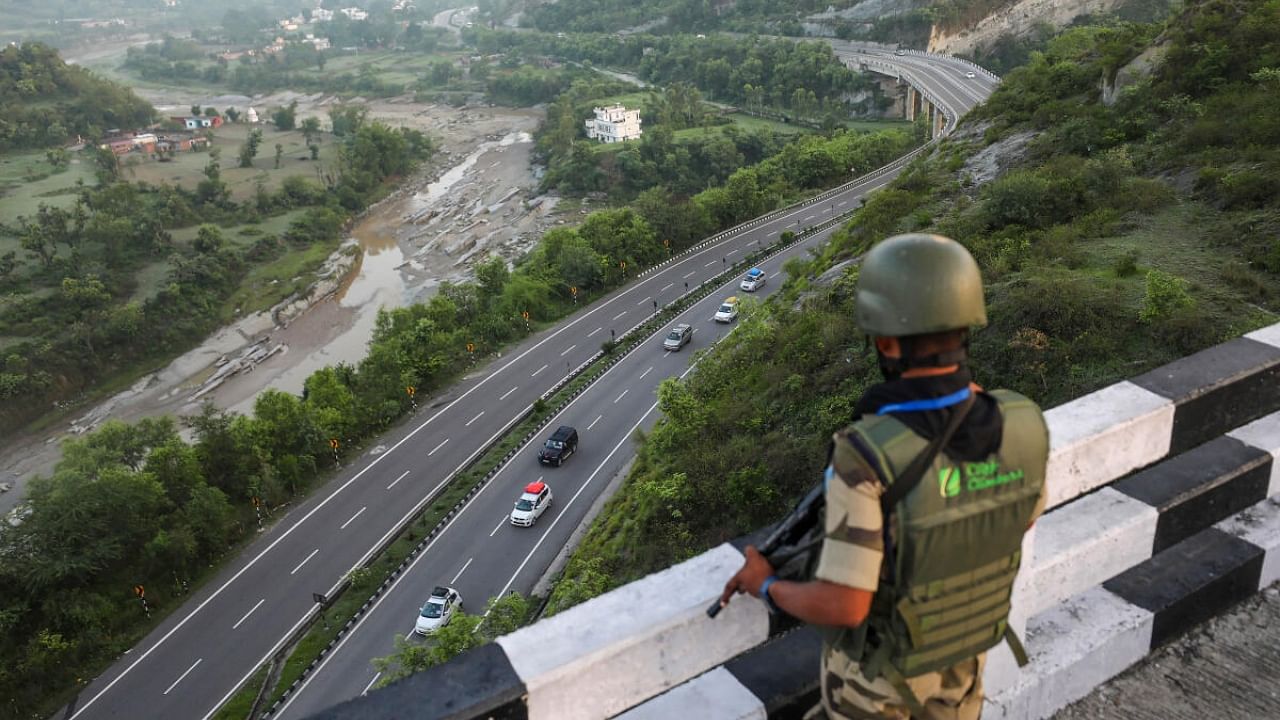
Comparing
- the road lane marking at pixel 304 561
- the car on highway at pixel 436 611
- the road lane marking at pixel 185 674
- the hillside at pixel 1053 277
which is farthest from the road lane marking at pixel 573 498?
the road lane marking at pixel 185 674

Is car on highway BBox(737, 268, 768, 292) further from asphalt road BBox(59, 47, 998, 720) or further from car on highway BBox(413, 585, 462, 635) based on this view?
car on highway BBox(413, 585, 462, 635)

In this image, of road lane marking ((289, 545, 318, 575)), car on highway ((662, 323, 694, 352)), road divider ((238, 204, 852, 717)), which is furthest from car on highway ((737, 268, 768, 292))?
road lane marking ((289, 545, 318, 575))

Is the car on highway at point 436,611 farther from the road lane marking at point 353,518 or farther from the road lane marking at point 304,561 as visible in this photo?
the road lane marking at point 353,518

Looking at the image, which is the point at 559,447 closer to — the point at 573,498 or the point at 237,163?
the point at 573,498

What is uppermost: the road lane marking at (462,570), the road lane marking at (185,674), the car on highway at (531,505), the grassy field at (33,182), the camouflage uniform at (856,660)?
the camouflage uniform at (856,660)

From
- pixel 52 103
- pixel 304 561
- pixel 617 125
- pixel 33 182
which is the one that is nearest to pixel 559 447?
pixel 304 561

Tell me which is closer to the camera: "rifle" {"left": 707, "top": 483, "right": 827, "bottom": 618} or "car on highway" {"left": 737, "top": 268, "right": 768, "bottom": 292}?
"rifle" {"left": 707, "top": 483, "right": 827, "bottom": 618}

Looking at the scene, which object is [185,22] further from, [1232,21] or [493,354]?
[1232,21]
